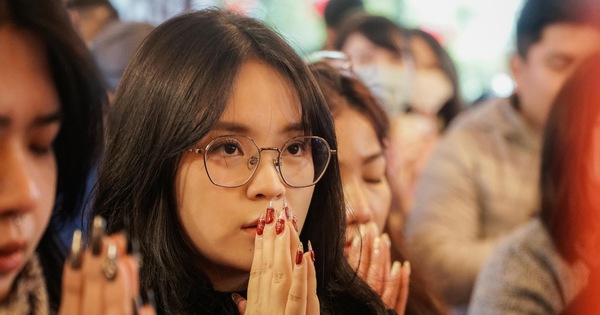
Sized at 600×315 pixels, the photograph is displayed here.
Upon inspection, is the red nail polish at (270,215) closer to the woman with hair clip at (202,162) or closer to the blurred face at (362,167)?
the woman with hair clip at (202,162)

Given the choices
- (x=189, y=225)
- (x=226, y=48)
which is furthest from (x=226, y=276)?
(x=226, y=48)

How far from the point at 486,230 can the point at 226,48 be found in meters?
1.74

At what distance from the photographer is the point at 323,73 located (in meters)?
2.05

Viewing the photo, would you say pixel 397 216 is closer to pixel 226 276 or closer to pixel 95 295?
pixel 226 276

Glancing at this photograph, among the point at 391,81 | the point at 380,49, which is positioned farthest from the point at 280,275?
the point at 380,49

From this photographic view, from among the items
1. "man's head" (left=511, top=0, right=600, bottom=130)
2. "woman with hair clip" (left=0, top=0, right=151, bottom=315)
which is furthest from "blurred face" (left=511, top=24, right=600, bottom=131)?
"woman with hair clip" (left=0, top=0, right=151, bottom=315)

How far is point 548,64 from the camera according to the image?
9.71 ft

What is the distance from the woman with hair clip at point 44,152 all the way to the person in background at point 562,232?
3.96ft

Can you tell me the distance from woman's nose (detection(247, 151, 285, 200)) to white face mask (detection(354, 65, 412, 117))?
150cm

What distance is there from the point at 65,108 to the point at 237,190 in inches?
11.7

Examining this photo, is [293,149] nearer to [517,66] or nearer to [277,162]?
[277,162]

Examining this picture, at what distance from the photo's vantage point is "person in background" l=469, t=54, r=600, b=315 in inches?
83.2

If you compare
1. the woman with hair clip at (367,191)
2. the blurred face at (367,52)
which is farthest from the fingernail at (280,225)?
the blurred face at (367,52)

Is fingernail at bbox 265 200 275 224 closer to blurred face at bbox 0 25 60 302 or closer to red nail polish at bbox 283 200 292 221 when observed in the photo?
red nail polish at bbox 283 200 292 221
